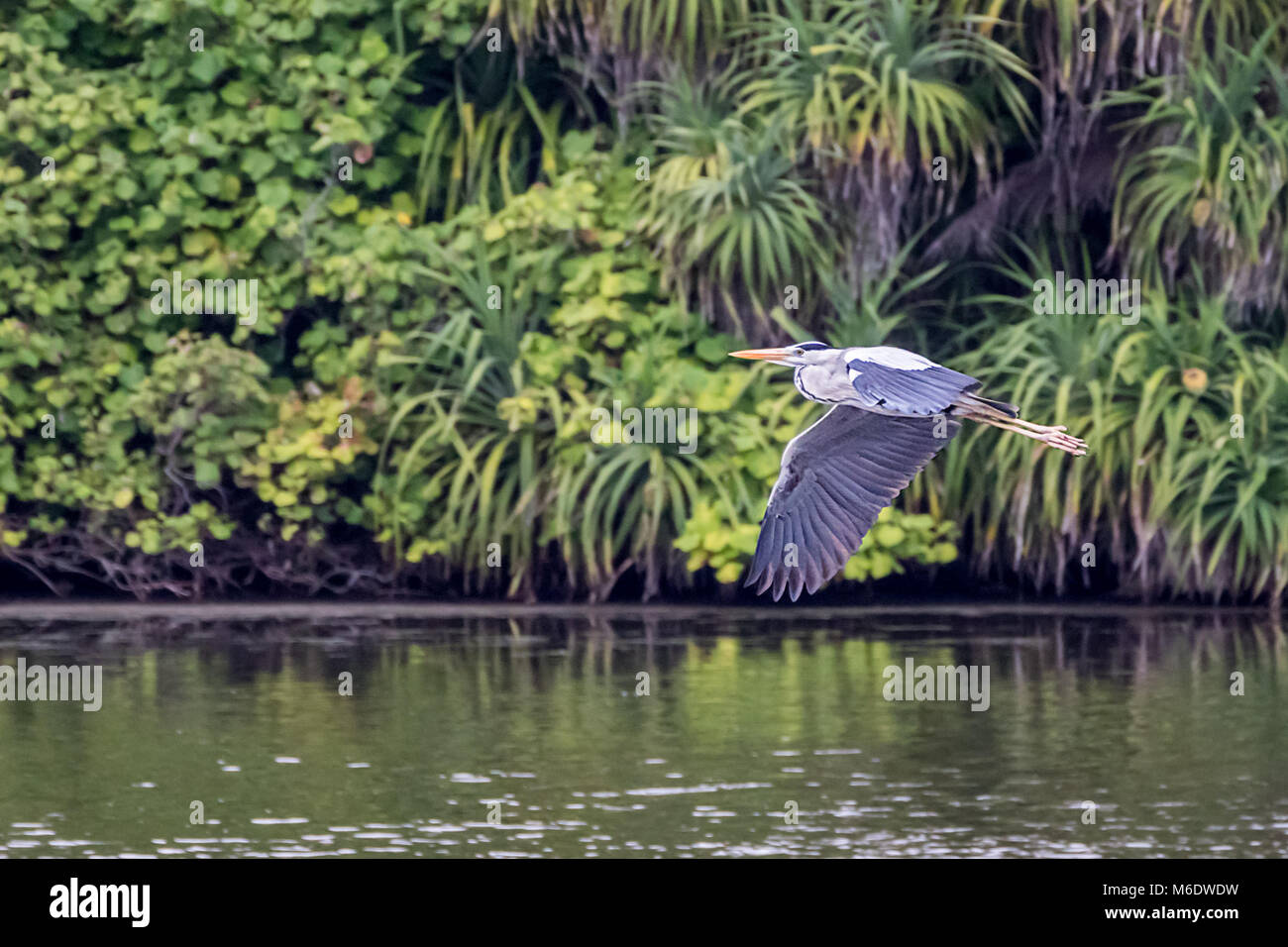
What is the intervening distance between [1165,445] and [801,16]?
291 centimetres

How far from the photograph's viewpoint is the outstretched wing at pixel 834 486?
879 cm

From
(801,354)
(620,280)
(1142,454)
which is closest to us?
(801,354)

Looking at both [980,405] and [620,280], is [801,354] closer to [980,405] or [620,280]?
[980,405]

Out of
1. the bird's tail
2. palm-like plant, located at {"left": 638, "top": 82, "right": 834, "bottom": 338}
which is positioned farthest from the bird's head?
palm-like plant, located at {"left": 638, "top": 82, "right": 834, "bottom": 338}

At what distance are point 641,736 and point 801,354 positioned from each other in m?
1.88

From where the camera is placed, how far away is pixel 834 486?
906 centimetres

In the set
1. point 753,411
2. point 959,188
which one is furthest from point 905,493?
point 959,188

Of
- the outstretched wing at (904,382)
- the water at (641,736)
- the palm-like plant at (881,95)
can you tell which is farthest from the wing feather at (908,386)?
the palm-like plant at (881,95)

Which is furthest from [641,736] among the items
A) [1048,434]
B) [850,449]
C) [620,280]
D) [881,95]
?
[881,95]

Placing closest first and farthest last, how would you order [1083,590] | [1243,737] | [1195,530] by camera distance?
[1243,737] < [1195,530] < [1083,590]

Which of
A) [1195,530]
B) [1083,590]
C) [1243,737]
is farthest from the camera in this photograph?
[1083,590]

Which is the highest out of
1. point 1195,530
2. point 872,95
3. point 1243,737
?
point 872,95

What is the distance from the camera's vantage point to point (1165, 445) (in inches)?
529

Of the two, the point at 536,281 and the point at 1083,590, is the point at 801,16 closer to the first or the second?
the point at 536,281
